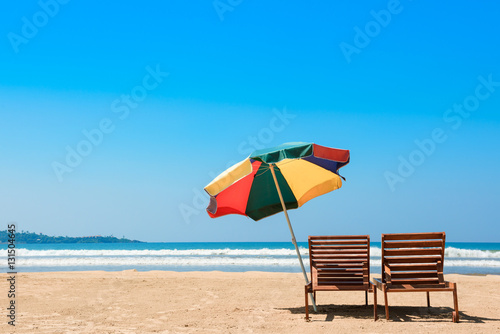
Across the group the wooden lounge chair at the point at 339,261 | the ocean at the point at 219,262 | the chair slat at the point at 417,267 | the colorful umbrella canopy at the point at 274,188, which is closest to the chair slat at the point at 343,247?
the wooden lounge chair at the point at 339,261

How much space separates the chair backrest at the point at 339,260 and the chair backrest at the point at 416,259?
0.39 meters

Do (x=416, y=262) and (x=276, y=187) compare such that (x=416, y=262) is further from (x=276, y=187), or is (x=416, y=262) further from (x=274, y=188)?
(x=274, y=188)

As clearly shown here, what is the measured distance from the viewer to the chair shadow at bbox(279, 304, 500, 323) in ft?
18.2

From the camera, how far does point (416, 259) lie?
5.48 meters

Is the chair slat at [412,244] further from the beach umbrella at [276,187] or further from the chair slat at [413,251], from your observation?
the beach umbrella at [276,187]

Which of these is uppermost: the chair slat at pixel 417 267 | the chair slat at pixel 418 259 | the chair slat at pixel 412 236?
the chair slat at pixel 412 236

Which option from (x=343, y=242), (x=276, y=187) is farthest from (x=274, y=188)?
(x=343, y=242)

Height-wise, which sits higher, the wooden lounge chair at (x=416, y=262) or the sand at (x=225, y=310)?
the wooden lounge chair at (x=416, y=262)

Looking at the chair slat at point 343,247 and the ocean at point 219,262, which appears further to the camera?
the ocean at point 219,262

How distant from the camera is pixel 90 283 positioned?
10.3 m

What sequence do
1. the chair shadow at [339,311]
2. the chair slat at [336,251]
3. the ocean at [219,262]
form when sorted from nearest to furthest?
1. the chair shadow at [339,311]
2. the chair slat at [336,251]
3. the ocean at [219,262]

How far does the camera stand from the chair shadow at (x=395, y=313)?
5.54 meters

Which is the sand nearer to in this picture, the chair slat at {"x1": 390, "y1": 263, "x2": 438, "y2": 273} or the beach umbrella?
the chair slat at {"x1": 390, "y1": 263, "x2": 438, "y2": 273}

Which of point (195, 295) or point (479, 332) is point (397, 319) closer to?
point (479, 332)
